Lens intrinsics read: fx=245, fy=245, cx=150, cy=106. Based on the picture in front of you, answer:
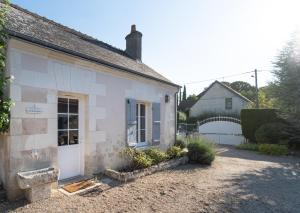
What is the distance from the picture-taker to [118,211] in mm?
4441

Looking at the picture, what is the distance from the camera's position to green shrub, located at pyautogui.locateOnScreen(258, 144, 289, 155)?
1199 cm

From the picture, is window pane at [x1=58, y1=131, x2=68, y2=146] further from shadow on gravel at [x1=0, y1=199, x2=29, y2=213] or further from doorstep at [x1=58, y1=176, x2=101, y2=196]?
shadow on gravel at [x1=0, y1=199, x2=29, y2=213]

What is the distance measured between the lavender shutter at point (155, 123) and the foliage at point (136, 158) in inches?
57.5

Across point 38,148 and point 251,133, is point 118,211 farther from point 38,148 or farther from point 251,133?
point 251,133

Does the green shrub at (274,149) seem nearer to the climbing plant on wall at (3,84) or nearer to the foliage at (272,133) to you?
the foliage at (272,133)

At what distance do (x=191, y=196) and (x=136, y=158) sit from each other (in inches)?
89.4

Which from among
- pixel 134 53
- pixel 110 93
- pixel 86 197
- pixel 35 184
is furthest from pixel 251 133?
pixel 35 184

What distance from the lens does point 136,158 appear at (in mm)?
7121

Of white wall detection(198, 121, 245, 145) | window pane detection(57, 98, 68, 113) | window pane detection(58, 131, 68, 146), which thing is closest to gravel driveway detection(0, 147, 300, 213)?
window pane detection(58, 131, 68, 146)

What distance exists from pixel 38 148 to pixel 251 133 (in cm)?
1297

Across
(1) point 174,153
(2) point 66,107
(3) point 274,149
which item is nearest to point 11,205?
(2) point 66,107

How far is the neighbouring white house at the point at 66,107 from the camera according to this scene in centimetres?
474

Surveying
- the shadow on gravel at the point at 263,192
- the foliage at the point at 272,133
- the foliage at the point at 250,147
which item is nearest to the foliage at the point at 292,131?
the foliage at the point at 272,133

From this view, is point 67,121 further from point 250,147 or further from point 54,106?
point 250,147
